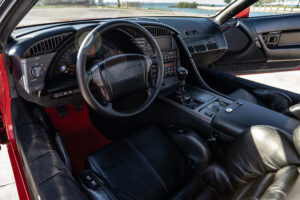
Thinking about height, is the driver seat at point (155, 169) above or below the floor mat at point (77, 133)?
above

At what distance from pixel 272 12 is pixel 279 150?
258cm

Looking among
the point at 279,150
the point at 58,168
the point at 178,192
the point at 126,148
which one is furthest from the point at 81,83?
the point at 279,150

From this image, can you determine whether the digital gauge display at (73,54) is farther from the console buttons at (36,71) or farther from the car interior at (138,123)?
the console buttons at (36,71)

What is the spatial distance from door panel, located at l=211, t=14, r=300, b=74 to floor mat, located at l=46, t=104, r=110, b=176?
1800mm

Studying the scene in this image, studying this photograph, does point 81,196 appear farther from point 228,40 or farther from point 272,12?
point 272,12

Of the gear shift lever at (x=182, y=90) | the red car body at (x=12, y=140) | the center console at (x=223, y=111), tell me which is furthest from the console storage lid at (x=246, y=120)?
the red car body at (x=12, y=140)

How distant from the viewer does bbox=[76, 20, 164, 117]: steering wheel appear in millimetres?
1091

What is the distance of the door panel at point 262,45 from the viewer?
109 inches

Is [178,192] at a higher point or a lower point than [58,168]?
lower

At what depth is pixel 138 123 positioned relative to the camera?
6.50 ft

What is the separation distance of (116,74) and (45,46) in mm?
474

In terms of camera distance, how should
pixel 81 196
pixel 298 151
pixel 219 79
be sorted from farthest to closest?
pixel 219 79
pixel 81 196
pixel 298 151

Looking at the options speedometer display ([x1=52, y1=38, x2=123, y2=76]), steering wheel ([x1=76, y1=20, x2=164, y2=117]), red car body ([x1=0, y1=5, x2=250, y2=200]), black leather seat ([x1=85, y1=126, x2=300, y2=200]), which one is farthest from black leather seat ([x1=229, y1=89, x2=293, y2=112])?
red car body ([x1=0, y1=5, x2=250, y2=200])

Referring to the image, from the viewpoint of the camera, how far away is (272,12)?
2.79 metres
